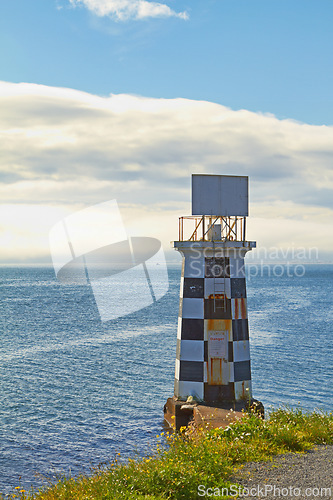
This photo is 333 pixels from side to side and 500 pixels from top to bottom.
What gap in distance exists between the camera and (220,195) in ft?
55.9

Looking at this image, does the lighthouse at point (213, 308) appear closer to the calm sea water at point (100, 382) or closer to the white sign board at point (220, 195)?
the white sign board at point (220, 195)

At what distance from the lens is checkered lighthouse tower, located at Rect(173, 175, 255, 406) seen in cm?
1616

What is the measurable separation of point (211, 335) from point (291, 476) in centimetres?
824

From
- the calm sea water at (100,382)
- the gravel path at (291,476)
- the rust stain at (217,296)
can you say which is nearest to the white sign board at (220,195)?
the rust stain at (217,296)

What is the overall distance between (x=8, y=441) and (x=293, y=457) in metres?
13.4

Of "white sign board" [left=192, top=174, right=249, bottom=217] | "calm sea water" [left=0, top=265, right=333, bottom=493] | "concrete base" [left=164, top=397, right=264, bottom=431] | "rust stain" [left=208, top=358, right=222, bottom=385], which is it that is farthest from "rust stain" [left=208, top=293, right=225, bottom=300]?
"calm sea water" [left=0, top=265, right=333, bottom=493]

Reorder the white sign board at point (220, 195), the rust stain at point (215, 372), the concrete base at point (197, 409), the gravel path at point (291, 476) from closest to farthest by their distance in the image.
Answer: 1. the gravel path at point (291, 476)
2. the concrete base at point (197, 409)
3. the rust stain at point (215, 372)
4. the white sign board at point (220, 195)

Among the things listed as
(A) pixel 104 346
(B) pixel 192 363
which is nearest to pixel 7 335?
(A) pixel 104 346

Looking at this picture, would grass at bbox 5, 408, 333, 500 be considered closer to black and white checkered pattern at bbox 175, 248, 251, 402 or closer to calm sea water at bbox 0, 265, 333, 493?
calm sea water at bbox 0, 265, 333, 493

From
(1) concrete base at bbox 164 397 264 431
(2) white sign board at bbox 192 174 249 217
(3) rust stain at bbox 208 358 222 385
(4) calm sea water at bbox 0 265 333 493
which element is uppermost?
(2) white sign board at bbox 192 174 249 217

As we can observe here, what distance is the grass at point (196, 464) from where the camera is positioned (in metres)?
7.62

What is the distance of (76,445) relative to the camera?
18.2 meters

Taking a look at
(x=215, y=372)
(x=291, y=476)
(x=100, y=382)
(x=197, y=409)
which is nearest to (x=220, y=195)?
(x=215, y=372)

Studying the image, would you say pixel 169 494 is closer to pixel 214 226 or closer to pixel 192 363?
pixel 192 363
